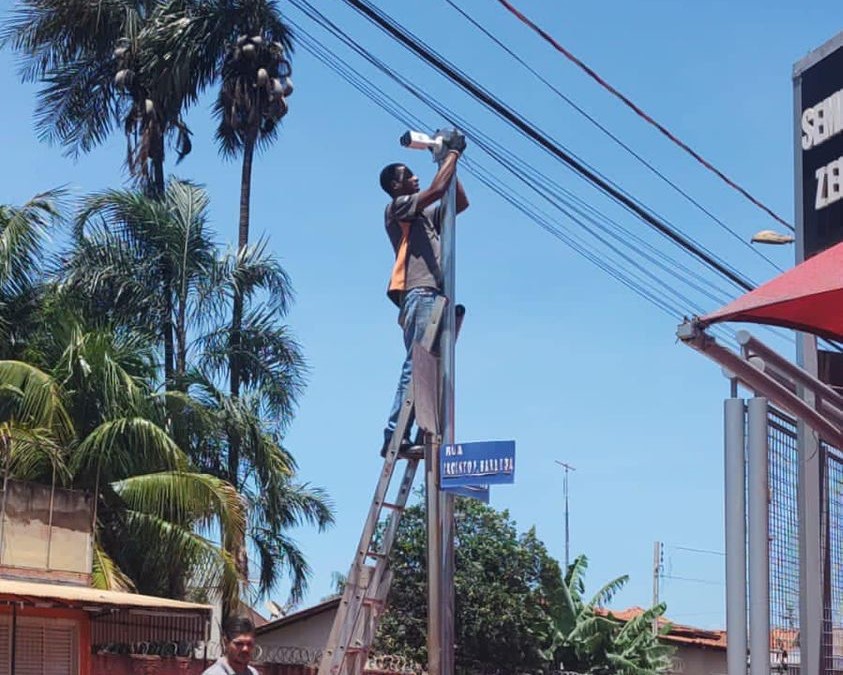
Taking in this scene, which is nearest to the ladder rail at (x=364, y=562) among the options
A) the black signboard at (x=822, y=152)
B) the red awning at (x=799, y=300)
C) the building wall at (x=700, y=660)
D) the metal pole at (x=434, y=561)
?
the metal pole at (x=434, y=561)

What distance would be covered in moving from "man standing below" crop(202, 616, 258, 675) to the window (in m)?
10.8

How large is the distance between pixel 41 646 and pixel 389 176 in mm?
8544

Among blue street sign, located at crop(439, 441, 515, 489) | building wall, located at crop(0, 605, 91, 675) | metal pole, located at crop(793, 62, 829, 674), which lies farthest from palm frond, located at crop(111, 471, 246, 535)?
metal pole, located at crop(793, 62, 829, 674)

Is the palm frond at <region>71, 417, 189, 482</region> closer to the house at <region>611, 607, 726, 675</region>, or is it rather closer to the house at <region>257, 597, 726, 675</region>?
the house at <region>257, 597, 726, 675</region>

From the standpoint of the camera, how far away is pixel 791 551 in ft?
17.7

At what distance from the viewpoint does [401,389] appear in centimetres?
1162

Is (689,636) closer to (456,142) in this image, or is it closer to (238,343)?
(238,343)

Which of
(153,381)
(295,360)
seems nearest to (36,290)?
(153,381)

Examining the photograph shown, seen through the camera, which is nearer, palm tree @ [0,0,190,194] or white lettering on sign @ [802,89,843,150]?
white lettering on sign @ [802,89,843,150]

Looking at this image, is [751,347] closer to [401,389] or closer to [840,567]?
[840,567]

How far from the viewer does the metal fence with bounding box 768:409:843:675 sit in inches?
206

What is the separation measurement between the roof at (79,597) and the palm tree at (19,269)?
574 cm

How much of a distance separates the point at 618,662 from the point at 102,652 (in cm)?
976

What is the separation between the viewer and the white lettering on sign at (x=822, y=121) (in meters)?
6.63
